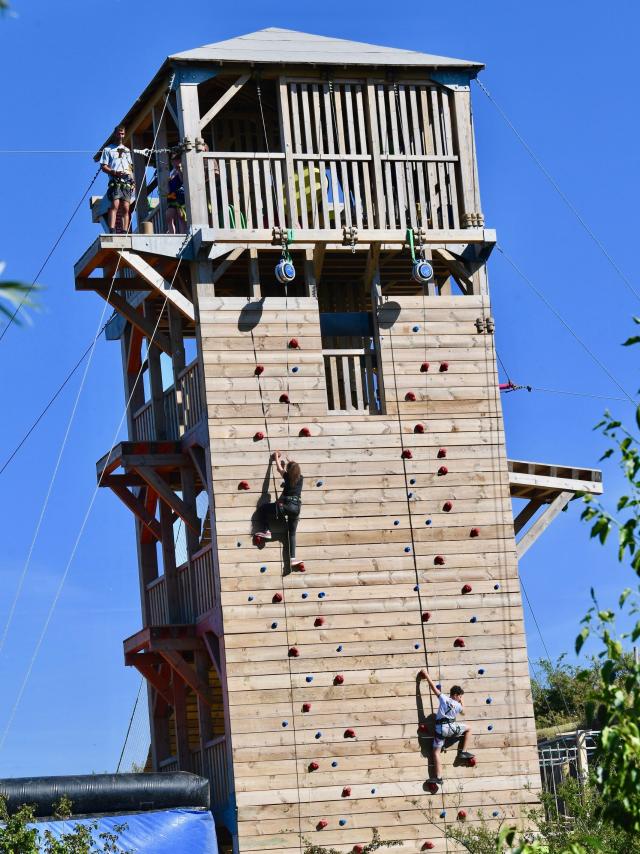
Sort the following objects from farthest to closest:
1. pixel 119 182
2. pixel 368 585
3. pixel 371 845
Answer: pixel 119 182 → pixel 368 585 → pixel 371 845

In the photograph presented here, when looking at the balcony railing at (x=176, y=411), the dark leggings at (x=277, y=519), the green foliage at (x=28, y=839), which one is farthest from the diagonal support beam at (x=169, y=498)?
the green foliage at (x=28, y=839)

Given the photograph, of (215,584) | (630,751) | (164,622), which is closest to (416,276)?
(215,584)

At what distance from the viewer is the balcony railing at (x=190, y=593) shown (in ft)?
75.6

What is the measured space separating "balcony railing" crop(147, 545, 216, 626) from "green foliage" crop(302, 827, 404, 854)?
3448 mm

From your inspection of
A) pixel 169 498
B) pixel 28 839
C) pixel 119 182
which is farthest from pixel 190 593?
pixel 28 839

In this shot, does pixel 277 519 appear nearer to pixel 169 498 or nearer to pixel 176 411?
pixel 169 498

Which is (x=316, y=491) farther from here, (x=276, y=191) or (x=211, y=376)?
(x=276, y=191)

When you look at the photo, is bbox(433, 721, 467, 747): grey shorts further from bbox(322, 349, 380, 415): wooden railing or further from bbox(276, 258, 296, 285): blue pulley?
bbox(276, 258, 296, 285): blue pulley

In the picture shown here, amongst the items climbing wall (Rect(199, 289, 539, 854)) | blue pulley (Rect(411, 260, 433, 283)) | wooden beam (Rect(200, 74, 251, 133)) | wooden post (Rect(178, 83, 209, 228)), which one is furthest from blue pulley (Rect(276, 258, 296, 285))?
wooden beam (Rect(200, 74, 251, 133))

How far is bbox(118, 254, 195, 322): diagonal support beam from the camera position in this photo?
2266 cm

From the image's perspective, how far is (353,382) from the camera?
23.5 meters

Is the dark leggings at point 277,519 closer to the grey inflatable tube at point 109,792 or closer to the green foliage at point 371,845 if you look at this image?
the grey inflatable tube at point 109,792

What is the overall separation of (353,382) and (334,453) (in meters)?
1.30

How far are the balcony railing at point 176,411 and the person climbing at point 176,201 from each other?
1991 millimetres
